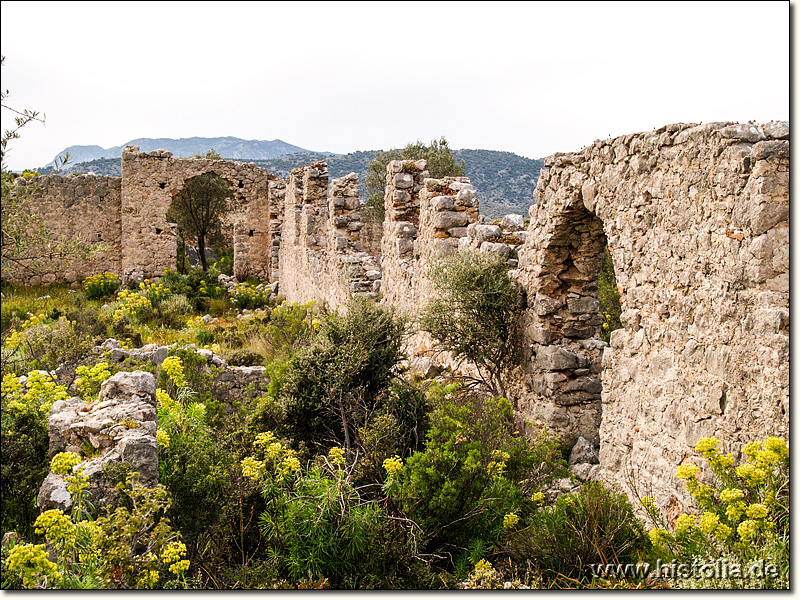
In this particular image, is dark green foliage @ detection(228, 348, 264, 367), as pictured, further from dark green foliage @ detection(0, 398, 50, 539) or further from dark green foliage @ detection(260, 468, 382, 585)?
dark green foliage @ detection(260, 468, 382, 585)

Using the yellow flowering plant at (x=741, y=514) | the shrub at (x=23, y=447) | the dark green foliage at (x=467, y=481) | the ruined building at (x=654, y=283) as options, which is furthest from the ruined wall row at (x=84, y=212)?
the yellow flowering plant at (x=741, y=514)

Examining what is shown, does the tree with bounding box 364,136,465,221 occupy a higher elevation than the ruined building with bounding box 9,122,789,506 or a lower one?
higher

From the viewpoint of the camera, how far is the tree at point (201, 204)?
76.6ft

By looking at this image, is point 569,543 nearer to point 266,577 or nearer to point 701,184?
point 266,577

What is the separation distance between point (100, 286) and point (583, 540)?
1698 centimetres

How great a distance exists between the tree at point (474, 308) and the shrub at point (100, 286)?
13508 mm

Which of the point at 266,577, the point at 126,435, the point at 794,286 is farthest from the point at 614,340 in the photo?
the point at 126,435

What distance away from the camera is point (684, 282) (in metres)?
4.54

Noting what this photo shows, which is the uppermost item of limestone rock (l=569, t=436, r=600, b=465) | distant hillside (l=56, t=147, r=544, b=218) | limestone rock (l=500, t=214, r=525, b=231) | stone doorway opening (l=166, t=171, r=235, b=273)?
distant hillside (l=56, t=147, r=544, b=218)

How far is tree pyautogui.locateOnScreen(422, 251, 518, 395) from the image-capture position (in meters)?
6.97

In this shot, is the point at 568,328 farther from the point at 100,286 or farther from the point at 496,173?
the point at 496,173

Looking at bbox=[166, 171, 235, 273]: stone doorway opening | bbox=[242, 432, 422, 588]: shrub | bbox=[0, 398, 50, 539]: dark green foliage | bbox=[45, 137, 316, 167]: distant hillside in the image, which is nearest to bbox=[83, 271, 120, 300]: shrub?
bbox=[166, 171, 235, 273]: stone doorway opening

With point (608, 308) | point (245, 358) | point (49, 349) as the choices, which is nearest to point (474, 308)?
point (245, 358)

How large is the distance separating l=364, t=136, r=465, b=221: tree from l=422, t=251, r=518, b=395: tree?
1801 centimetres
